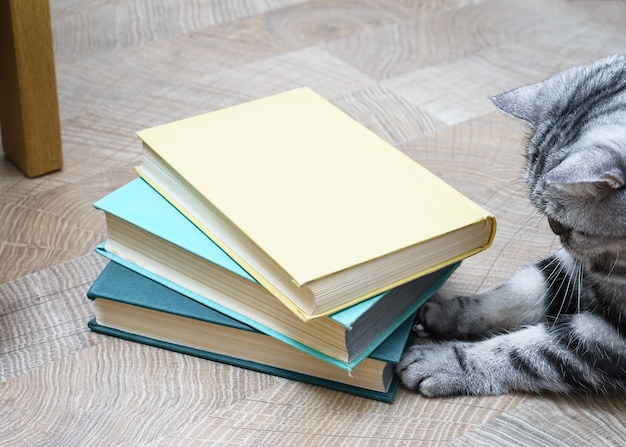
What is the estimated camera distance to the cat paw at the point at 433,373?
952 millimetres

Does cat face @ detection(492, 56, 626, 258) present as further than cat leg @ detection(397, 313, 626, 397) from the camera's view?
No

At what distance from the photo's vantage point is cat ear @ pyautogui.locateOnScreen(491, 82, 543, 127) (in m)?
0.99

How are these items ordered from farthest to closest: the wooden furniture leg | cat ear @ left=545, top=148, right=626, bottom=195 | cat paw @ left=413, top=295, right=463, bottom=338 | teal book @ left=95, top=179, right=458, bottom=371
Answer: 1. the wooden furniture leg
2. cat paw @ left=413, top=295, right=463, bottom=338
3. teal book @ left=95, top=179, right=458, bottom=371
4. cat ear @ left=545, top=148, right=626, bottom=195

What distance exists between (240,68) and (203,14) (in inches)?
9.0

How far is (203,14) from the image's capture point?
1.70m

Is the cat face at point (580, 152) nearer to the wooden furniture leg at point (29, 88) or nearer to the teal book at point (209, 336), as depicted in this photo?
the teal book at point (209, 336)

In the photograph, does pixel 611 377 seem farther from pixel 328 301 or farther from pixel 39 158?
pixel 39 158

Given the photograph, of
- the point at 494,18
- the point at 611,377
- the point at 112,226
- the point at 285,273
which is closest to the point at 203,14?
the point at 494,18

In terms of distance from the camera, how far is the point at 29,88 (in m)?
1.23

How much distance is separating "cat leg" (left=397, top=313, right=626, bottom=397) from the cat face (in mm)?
96

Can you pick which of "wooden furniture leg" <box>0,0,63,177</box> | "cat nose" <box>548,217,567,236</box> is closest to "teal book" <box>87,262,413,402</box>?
"cat nose" <box>548,217,567,236</box>

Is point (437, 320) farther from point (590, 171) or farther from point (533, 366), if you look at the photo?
point (590, 171)

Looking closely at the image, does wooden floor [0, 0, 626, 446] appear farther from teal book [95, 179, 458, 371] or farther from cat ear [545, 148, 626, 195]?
cat ear [545, 148, 626, 195]

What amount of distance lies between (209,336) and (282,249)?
0.15 meters
